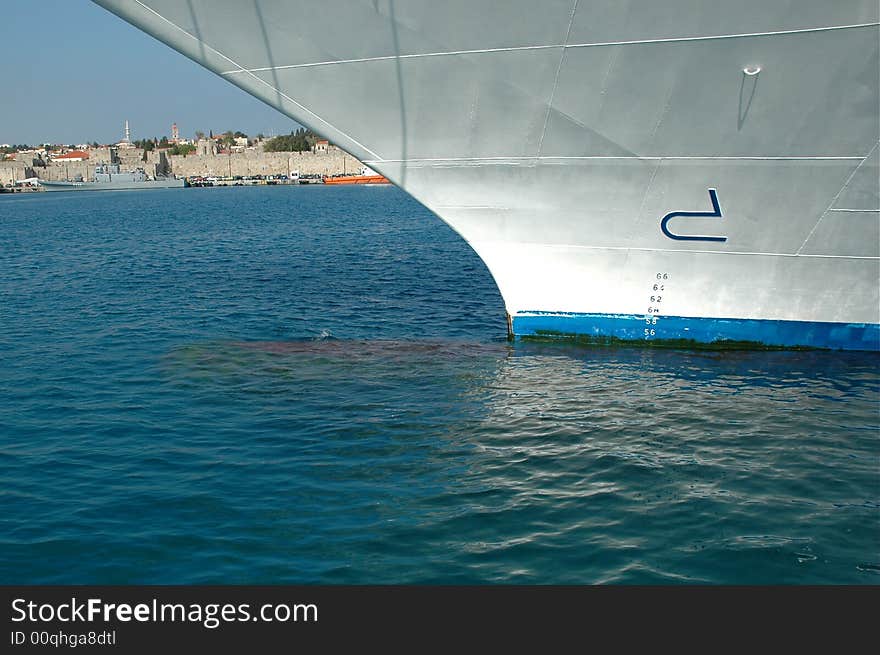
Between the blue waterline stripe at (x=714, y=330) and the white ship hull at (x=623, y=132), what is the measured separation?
1.4 inches

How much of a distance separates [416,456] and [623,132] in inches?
236

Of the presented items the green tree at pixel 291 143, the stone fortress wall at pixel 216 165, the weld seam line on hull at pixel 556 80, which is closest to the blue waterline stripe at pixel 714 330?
the weld seam line on hull at pixel 556 80

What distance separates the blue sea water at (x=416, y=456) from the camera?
784cm

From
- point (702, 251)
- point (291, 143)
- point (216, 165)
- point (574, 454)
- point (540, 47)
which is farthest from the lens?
point (291, 143)

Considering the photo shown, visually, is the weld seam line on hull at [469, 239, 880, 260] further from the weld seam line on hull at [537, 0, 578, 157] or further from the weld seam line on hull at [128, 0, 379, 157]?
the weld seam line on hull at [128, 0, 379, 157]

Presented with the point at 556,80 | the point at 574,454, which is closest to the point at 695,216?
the point at 556,80

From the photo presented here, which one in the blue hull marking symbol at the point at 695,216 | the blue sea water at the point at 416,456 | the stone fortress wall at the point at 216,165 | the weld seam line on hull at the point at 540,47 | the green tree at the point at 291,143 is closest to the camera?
the blue sea water at the point at 416,456

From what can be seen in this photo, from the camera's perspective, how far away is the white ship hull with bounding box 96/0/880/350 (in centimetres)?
1198

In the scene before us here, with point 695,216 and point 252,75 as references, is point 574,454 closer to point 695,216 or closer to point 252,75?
point 695,216

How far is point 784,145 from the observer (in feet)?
41.4

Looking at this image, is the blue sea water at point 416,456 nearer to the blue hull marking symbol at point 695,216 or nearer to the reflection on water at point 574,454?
the reflection on water at point 574,454

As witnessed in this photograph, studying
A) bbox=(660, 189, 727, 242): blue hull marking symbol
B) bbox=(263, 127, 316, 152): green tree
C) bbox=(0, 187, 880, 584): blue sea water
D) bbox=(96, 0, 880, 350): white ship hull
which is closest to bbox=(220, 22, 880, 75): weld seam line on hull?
bbox=(96, 0, 880, 350): white ship hull

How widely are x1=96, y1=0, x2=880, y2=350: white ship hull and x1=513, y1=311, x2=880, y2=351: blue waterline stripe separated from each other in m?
0.04

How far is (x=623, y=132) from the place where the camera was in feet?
42.2
